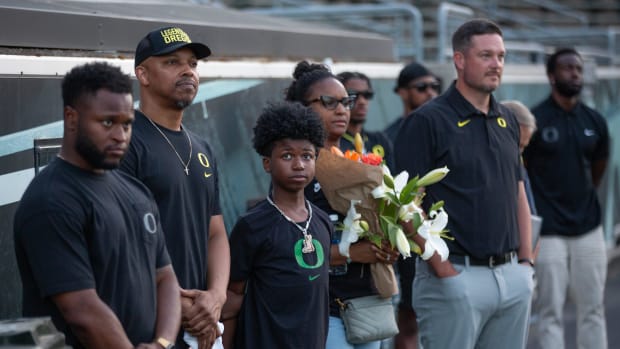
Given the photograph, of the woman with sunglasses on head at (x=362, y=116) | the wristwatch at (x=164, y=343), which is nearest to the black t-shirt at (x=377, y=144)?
the woman with sunglasses on head at (x=362, y=116)

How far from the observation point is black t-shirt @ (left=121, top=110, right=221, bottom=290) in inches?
156

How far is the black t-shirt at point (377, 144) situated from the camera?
5.79 metres

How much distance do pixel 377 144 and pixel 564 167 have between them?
1825 mm

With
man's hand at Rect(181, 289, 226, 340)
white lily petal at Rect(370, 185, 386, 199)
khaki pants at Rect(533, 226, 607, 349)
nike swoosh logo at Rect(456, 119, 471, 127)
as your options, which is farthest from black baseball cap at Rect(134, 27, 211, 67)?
khaki pants at Rect(533, 226, 607, 349)

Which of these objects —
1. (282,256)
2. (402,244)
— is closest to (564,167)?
(402,244)

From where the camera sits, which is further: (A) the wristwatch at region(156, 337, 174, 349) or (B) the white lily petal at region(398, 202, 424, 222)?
(B) the white lily petal at region(398, 202, 424, 222)

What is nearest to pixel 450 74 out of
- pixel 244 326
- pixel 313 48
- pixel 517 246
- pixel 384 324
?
pixel 313 48

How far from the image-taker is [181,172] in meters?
4.04

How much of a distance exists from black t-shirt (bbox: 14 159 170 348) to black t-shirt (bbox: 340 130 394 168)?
2328mm

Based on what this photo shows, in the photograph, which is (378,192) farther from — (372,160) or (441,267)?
(441,267)

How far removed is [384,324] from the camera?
16.3 ft

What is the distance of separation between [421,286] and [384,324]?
1.63 ft

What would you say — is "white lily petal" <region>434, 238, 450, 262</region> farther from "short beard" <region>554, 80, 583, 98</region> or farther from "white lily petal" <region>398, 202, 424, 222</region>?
"short beard" <region>554, 80, 583, 98</region>

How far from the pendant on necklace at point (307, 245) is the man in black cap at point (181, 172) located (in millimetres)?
359
